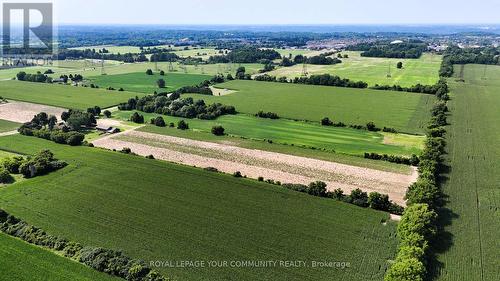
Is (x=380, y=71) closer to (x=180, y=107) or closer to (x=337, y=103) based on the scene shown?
(x=337, y=103)

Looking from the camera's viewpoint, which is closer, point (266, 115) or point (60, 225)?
point (60, 225)

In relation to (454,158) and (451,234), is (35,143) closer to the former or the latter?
(451,234)

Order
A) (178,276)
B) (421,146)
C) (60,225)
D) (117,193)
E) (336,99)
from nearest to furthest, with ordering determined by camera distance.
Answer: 1. (178,276)
2. (60,225)
3. (117,193)
4. (421,146)
5. (336,99)

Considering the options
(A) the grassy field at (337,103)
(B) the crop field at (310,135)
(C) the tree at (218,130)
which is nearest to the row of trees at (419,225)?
(B) the crop field at (310,135)

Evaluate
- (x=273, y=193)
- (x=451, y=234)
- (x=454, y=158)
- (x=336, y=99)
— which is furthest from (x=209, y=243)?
(x=336, y=99)

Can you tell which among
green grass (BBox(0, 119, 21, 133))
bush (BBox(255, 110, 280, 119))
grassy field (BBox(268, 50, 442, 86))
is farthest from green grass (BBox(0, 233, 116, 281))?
grassy field (BBox(268, 50, 442, 86))

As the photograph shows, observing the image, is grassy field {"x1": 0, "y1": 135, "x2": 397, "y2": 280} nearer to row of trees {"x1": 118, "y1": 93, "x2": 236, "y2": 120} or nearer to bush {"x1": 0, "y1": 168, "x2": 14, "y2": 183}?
bush {"x1": 0, "y1": 168, "x2": 14, "y2": 183}

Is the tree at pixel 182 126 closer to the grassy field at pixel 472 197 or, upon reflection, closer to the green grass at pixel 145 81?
the green grass at pixel 145 81
